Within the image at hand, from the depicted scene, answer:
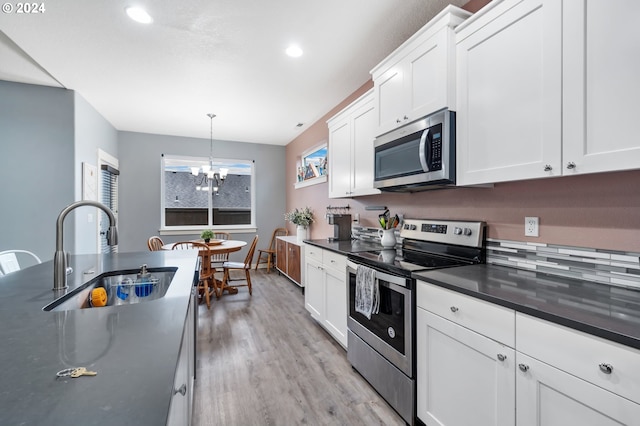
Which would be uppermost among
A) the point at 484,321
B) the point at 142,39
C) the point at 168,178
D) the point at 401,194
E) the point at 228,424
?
the point at 142,39

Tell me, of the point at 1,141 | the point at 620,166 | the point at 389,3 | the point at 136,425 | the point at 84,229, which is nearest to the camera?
the point at 136,425

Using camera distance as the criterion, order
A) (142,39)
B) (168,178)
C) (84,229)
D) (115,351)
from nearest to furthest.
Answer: (115,351), (142,39), (84,229), (168,178)

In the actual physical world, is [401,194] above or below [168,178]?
below

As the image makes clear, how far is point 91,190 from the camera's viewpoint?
12.5ft

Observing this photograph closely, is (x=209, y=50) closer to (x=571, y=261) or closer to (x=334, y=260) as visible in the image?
(x=334, y=260)

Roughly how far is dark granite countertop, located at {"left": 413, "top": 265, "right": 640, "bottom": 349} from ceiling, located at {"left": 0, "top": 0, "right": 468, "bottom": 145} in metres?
1.88

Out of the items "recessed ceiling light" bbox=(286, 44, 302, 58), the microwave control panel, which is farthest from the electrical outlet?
"recessed ceiling light" bbox=(286, 44, 302, 58)

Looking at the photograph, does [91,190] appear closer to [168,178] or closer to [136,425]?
[168,178]

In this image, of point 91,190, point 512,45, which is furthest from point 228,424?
point 91,190

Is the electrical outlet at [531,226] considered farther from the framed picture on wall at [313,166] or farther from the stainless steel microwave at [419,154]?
the framed picture on wall at [313,166]

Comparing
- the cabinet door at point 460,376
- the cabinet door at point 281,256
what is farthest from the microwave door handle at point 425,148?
the cabinet door at point 281,256

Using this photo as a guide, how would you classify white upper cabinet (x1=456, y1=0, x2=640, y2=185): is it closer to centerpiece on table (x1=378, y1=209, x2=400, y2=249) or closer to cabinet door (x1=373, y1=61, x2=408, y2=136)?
cabinet door (x1=373, y1=61, x2=408, y2=136)

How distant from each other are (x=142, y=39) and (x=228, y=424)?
300 cm

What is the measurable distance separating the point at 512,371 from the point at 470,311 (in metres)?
0.25
